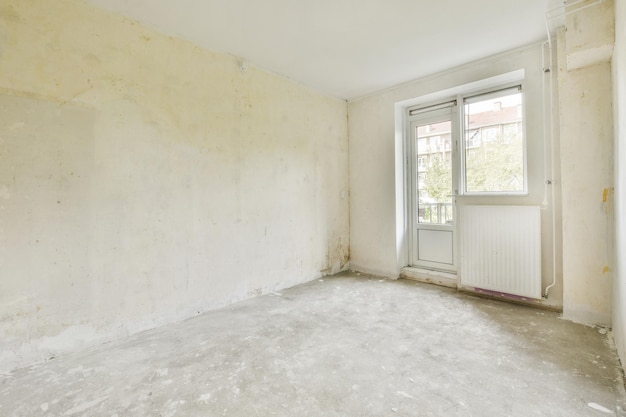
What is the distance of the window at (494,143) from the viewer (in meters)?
3.57

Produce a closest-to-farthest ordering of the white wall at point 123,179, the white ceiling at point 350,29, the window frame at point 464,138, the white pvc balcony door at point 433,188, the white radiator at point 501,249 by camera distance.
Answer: the white wall at point 123,179 < the white ceiling at point 350,29 < the white radiator at point 501,249 < the window frame at point 464,138 < the white pvc balcony door at point 433,188

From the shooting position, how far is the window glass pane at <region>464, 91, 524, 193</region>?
11.7 feet

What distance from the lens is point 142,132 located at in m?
2.82

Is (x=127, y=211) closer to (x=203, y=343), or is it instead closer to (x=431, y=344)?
(x=203, y=343)

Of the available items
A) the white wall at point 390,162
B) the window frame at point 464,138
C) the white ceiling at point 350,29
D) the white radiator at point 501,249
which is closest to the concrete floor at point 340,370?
the white radiator at point 501,249

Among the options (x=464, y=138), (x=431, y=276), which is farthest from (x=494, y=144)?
(x=431, y=276)

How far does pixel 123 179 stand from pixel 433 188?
3.92m

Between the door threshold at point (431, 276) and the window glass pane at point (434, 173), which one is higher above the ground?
the window glass pane at point (434, 173)

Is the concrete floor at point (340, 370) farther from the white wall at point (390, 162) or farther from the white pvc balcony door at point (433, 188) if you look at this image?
the white pvc balcony door at point (433, 188)

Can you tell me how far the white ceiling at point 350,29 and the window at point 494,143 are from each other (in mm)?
587

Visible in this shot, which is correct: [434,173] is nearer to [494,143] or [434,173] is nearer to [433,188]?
[433,188]

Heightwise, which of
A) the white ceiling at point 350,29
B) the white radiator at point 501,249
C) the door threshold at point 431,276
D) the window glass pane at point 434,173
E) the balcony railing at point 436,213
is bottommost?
the door threshold at point 431,276

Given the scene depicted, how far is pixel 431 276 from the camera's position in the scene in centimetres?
432

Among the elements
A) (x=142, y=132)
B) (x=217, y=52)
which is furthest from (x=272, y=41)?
(x=142, y=132)
